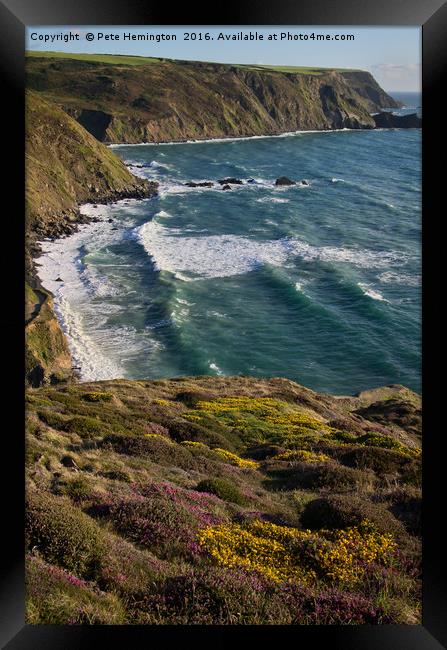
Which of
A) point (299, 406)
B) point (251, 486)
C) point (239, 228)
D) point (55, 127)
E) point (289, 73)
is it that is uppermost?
point (289, 73)

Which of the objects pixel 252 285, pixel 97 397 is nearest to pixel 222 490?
pixel 97 397

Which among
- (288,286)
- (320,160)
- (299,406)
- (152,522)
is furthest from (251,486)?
(320,160)

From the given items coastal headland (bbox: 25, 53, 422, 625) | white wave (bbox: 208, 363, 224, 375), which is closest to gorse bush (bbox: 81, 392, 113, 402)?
coastal headland (bbox: 25, 53, 422, 625)

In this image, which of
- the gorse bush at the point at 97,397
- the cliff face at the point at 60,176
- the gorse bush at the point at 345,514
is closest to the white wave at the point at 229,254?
the cliff face at the point at 60,176

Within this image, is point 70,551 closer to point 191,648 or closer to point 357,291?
point 191,648

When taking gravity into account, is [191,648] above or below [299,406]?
above

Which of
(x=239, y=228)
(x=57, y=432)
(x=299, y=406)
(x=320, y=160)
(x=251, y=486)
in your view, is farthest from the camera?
(x=320, y=160)

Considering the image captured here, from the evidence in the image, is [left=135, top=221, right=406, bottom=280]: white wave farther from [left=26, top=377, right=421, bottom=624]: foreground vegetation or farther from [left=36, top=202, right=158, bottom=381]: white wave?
[left=26, top=377, right=421, bottom=624]: foreground vegetation

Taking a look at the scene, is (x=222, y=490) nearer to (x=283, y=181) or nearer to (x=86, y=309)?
(x=86, y=309)
